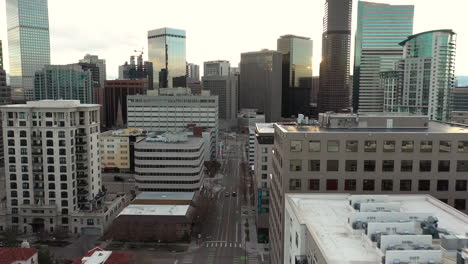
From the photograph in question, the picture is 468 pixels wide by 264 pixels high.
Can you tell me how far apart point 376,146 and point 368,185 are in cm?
512

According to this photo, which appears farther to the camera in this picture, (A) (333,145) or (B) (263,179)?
(B) (263,179)

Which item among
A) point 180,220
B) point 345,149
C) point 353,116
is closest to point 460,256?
point 345,149

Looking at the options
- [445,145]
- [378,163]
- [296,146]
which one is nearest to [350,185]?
[378,163]

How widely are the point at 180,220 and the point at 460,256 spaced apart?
275 feet

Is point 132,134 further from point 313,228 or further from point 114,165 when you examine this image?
point 313,228

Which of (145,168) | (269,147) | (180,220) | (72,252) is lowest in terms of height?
(72,252)

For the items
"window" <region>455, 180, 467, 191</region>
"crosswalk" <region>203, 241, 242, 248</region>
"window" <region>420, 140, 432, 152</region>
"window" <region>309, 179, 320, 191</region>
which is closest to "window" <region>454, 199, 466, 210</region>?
"window" <region>455, 180, 467, 191</region>

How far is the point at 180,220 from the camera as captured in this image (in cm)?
10012

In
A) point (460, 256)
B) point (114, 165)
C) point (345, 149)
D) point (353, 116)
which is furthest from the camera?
point (114, 165)

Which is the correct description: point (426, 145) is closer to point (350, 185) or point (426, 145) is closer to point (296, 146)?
point (350, 185)

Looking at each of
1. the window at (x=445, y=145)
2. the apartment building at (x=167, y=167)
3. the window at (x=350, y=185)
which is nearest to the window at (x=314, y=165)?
the window at (x=350, y=185)

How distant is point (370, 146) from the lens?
47125mm

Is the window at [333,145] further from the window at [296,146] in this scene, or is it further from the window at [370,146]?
the window at [296,146]

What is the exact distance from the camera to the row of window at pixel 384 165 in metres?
46.7
